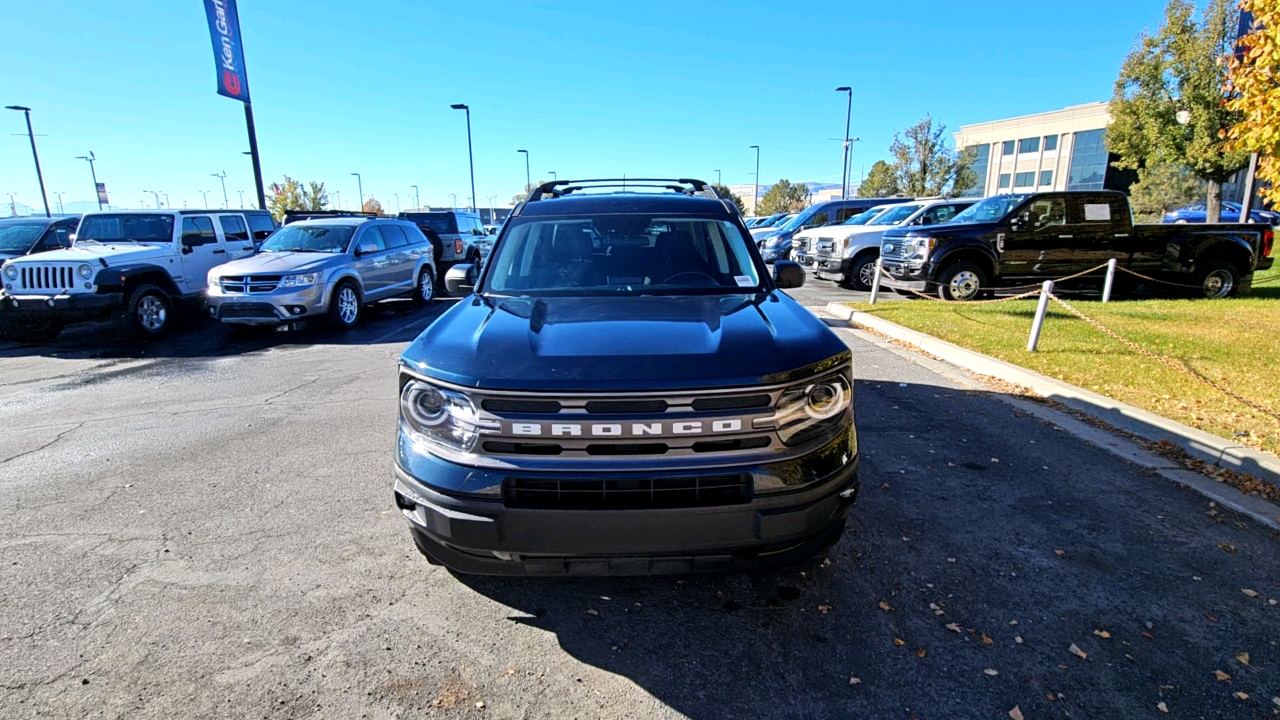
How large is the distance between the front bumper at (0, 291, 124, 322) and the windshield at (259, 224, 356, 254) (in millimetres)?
2311

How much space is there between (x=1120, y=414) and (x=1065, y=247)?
24.3ft

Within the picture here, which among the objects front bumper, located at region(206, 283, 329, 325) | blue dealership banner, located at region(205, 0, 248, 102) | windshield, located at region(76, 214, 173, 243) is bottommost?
front bumper, located at region(206, 283, 329, 325)

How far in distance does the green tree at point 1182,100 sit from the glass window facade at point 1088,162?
41904 mm

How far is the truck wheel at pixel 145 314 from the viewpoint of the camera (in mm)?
9234

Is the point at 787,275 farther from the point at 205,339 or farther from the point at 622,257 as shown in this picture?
the point at 205,339

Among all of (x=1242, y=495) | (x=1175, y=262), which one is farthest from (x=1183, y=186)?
(x=1242, y=495)

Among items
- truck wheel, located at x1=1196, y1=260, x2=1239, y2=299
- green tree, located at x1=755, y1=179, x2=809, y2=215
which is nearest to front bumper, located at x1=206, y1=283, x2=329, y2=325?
truck wheel, located at x1=1196, y1=260, x2=1239, y2=299

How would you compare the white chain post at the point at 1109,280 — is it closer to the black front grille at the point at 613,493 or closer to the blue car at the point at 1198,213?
the black front grille at the point at 613,493

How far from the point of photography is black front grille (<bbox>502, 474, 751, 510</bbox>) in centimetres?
222

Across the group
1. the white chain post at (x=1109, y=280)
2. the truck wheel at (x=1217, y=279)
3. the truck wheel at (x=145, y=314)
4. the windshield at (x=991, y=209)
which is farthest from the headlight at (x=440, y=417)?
the truck wheel at (x=1217, y=279)

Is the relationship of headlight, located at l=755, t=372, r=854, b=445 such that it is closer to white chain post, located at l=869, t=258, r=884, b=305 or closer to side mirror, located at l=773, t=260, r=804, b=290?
side mirror, located at l=773, t=260, r=804, b=290

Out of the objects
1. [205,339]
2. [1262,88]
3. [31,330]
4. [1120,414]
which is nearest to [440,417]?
[1120,414]

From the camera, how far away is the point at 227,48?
606 inches

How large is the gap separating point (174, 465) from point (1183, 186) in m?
49.0
